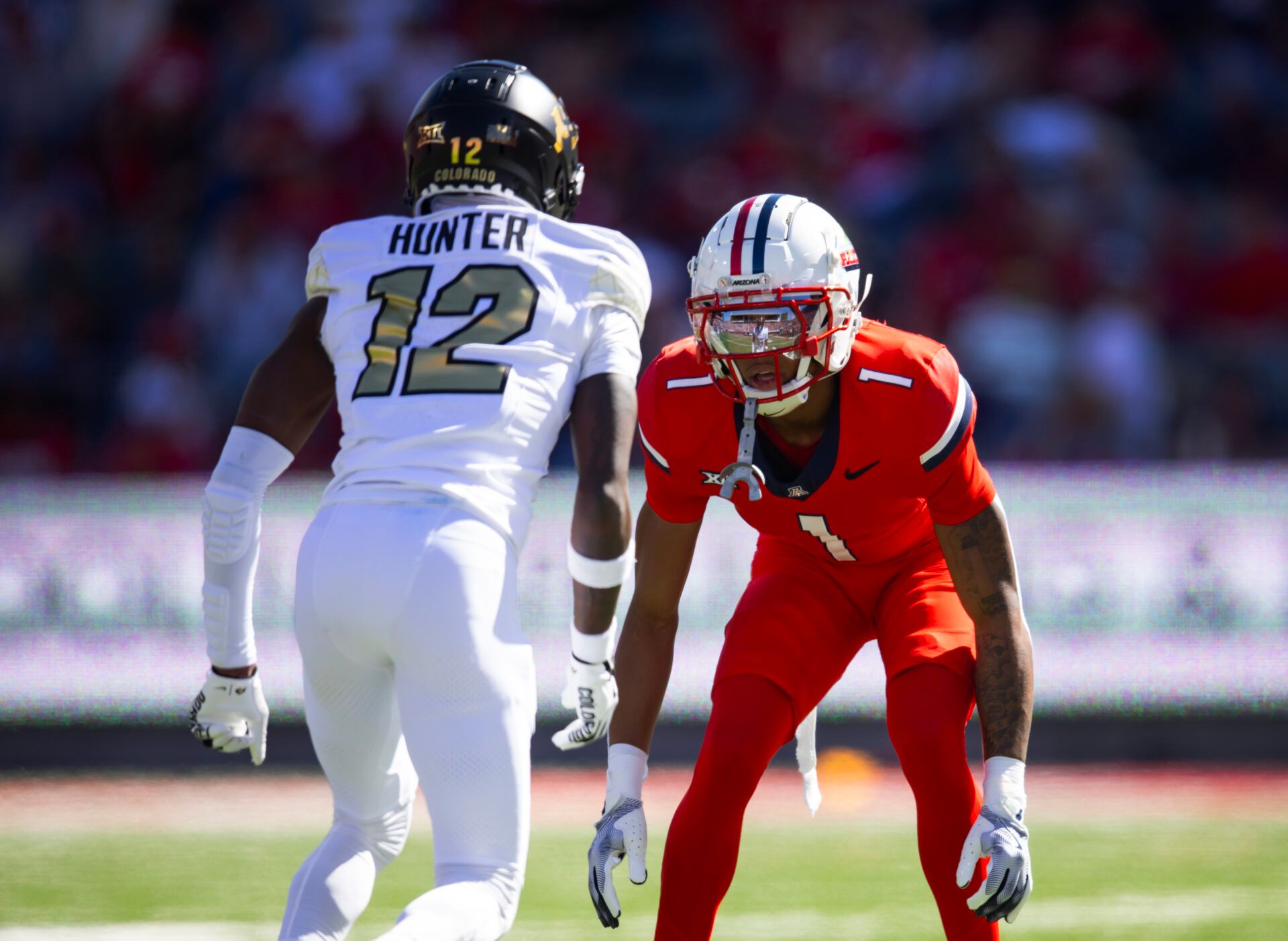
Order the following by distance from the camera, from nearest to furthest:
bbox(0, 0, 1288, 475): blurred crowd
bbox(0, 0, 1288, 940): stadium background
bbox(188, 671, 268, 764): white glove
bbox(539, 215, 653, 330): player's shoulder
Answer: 1. bbox(539, 215, 653, 330): player's shoulder
2. bbox(188, 671, 268, 764): white glove
3. bbox(0, 0, 1288, 940): stadium background
4. bbox(0, 0, 1288, 475): blurred crowd

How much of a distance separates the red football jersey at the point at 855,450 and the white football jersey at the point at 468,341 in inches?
11.8

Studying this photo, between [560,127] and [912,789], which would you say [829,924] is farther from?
[560,127]

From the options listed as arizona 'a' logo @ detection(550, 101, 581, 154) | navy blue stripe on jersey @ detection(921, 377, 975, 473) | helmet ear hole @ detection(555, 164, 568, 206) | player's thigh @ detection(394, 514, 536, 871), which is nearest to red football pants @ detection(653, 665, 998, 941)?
navy blue stripe on jersey @ detection(921, 377, 975, 473)

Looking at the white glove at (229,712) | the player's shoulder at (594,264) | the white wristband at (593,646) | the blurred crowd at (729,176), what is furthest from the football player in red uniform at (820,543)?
the blurred crowd at (729,176)

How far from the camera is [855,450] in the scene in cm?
323

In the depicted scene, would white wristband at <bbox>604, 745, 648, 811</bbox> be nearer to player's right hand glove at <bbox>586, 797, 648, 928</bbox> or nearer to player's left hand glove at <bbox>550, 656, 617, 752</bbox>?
player's right hand glove at <bbox>586, 797, 648, 928</bbox>

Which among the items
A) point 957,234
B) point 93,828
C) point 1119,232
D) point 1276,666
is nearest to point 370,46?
point 957,234

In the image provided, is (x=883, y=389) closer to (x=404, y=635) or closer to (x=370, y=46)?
(x=404, y=635)

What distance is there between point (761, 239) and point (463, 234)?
635mm

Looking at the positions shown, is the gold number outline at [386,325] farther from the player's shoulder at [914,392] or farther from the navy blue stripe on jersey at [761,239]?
the player's shoulder at [914,392]

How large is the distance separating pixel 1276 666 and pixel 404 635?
16.5 ft

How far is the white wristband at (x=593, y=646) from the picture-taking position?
299 centimetres

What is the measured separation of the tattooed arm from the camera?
124 inches

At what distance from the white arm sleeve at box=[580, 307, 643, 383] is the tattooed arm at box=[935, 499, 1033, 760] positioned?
2.50ft
